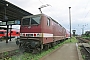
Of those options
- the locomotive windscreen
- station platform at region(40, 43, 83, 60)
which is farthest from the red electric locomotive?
station platform at region(40, 43, 83, 60)

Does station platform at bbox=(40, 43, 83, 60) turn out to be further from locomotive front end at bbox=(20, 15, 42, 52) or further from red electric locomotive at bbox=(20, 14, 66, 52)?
locomotive front end at bbox=(20, 15, 42, 52)

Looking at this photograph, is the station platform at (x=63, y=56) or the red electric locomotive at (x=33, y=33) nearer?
the station platform at (x=63, y=56)

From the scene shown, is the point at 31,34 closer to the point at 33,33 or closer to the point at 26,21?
the point at 33,33

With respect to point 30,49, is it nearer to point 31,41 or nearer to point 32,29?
point 31,41

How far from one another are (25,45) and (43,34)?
163 centimetres

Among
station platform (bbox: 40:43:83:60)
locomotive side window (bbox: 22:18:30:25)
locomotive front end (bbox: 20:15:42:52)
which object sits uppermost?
locomotive side window (bbox: 22:18:30:25)

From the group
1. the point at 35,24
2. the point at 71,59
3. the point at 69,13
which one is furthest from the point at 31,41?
the point at 69,13

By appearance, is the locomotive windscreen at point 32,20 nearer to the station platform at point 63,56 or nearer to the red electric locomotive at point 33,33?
the red electric locomotive at point 33,33

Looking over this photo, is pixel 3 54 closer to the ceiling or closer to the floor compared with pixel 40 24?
closer to the floor

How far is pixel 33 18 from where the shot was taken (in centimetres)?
1087

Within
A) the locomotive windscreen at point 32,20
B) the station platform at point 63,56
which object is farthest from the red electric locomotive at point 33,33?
the station platform at point 63,56

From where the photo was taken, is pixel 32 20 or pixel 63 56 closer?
pixel 63 56

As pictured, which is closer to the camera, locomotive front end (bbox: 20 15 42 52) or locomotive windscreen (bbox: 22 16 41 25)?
locomotive front end (bbox: 20 15 42 52)

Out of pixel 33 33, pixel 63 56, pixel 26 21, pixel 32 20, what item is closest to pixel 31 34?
pixel 33 33
